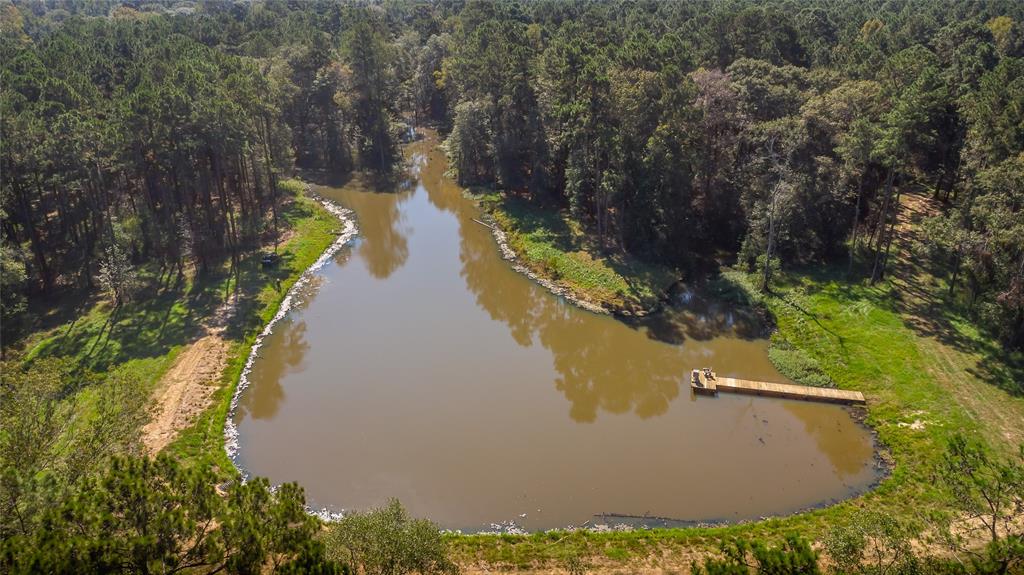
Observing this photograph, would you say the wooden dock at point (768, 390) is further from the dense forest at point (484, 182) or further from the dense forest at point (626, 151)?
the dense forest at point (626, 151)

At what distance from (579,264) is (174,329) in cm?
2717

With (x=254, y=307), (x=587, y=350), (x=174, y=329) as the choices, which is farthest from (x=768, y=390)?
(x=174, y=329)

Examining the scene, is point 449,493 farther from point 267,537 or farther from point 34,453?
point 34,453

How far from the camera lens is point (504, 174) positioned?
193ft

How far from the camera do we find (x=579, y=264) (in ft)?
152

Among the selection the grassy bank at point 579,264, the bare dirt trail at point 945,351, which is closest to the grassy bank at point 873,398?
the bare dirt trail at point 945,351

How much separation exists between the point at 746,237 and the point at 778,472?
19262mm

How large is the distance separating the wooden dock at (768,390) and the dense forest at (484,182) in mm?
7861

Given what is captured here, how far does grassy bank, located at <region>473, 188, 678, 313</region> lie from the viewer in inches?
1674

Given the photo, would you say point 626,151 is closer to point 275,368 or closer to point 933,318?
point 933,318

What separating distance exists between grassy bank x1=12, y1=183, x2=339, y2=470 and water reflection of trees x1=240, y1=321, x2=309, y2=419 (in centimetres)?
110

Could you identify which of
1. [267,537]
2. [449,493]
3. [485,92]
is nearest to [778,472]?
[449,493]

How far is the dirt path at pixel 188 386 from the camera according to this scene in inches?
1178

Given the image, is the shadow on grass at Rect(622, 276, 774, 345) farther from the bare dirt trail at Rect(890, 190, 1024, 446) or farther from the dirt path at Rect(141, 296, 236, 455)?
the dirt path at Rect(141, 296, 236, 455)
